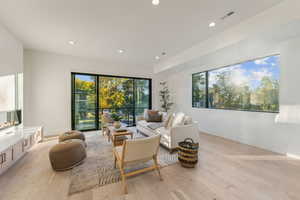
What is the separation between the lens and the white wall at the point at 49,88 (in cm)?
398

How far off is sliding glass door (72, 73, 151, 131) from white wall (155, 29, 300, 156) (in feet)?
9.35

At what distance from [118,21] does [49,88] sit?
3565mm

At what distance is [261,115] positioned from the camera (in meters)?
3.20

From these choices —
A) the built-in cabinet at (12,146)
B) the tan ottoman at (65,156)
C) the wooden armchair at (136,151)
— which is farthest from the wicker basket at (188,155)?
the built-in cabinet at (12,146)

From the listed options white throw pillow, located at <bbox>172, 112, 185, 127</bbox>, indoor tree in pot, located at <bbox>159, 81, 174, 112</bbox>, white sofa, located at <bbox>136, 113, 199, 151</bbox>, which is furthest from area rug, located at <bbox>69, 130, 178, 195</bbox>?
indoor tree in pot, located at <bbox>159, 81, 174, 112</bbox>

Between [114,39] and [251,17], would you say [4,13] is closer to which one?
[114,39]

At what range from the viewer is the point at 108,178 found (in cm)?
196

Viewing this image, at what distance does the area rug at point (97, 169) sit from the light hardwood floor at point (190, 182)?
0.11 m

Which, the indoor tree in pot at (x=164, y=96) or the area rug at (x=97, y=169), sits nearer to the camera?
the area rug at (x=97, y=169)

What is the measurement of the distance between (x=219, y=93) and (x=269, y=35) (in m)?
2.15

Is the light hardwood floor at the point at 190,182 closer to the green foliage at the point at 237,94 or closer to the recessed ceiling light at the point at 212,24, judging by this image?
the green foliage at the point at 237,94

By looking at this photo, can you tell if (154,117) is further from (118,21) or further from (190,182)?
(118,21)

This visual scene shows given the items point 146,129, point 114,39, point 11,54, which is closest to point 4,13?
point 11,54

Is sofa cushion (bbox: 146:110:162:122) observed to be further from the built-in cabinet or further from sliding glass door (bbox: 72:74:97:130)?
the built-in cabinet
